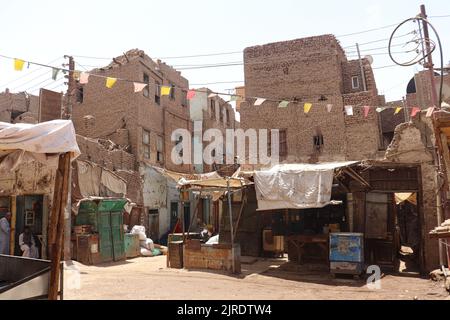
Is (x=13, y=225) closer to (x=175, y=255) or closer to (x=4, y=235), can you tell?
(x=4, y=235)

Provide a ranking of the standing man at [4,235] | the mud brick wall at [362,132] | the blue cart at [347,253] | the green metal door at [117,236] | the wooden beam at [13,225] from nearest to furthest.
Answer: the blue cart at [347,253]
the standing man at [4,235]
the wooden beam at [13,225]
the green metal door at [117,236]
the mud brick wall at [362,132]

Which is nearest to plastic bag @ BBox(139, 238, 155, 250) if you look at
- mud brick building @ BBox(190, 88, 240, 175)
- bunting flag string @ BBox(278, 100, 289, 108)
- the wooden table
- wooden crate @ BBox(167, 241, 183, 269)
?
wooden crate @ BBox(167, 241, 183, 269)

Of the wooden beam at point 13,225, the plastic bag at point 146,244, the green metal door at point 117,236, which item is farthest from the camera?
the plastic bag at point 146,244

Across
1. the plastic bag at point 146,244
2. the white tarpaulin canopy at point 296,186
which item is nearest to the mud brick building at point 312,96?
the plastic bag at point 146,244

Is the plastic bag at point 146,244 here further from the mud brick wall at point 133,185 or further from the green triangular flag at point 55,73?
the green triangular flag at point 55,73

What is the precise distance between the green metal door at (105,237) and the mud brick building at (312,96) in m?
12.4

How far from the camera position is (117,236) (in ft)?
52.6

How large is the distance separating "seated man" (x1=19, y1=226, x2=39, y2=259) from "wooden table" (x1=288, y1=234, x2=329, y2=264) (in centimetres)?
848

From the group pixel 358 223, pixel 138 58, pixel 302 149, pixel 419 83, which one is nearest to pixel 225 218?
pixel 358 223

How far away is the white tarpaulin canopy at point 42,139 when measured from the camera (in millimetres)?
5418

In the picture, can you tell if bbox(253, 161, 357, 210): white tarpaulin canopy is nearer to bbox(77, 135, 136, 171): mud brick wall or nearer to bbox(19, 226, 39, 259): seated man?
bbox(19, 226, 39, 259): seated man

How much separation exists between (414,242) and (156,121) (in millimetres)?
15936

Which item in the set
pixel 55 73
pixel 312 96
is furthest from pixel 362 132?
pixel 55 73
